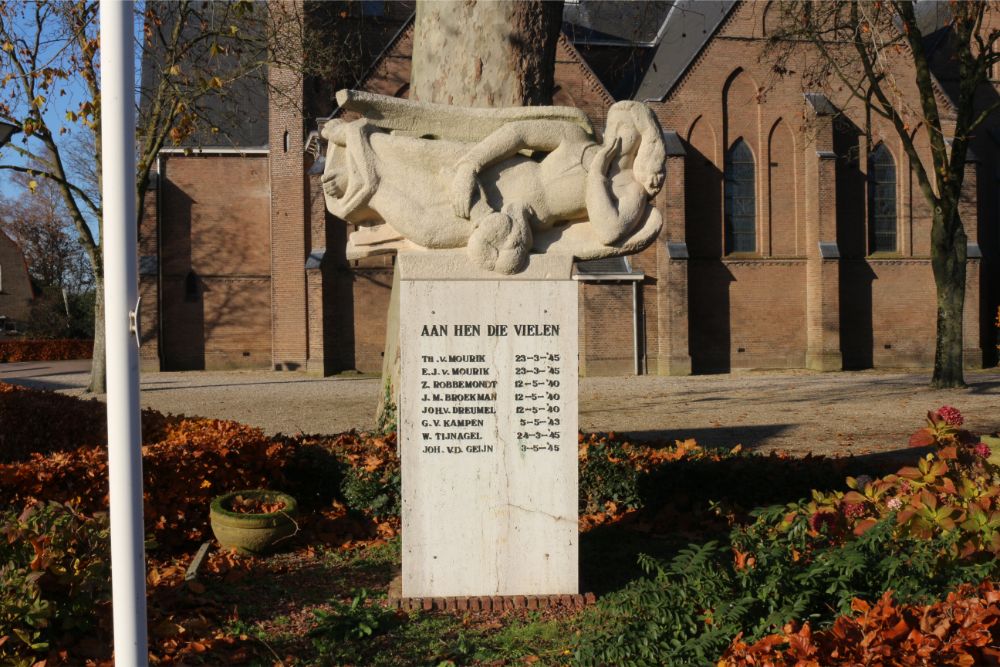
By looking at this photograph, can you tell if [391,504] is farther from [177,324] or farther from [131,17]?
[177,324]

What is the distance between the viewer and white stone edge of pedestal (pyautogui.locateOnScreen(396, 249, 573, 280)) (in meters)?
4.83

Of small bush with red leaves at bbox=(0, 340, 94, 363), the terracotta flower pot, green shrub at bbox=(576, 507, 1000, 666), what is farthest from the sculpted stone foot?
small bush with red leaves at bbox=(0, 340, 94, 363)

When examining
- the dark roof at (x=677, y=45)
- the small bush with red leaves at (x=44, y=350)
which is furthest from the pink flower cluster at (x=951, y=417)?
the small bush with red leaves at (x=44, y=350)

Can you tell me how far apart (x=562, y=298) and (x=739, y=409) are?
13.1m

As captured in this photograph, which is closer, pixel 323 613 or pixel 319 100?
pixel 323 613

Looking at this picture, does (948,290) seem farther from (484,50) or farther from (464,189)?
(464,189)

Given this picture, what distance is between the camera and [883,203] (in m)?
30.4

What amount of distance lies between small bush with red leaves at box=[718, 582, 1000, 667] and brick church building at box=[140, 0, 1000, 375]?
2455 centimetres

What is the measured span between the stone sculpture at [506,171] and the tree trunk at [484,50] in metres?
3.60

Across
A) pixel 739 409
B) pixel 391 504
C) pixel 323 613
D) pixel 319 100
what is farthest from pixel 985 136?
pixel 323 613

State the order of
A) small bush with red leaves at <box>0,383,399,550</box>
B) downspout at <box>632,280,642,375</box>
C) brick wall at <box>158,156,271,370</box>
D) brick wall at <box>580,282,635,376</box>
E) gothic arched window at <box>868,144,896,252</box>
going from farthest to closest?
brick wall at <box>158,156,271,370</box>, gothic arched window at <box>868,144,896,252</box>, downspout at <box>632,280,642,375</box>, brick wall at <box>580,282,635,376</box>, small bush with red leaves at <box>0,383,399,550</box>

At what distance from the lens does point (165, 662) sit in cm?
377

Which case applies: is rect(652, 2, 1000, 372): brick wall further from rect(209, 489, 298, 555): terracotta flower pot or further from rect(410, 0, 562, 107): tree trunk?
rect(209, 489, 298, 555): terracotta flower pot

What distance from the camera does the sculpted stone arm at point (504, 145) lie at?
4.84 metres
